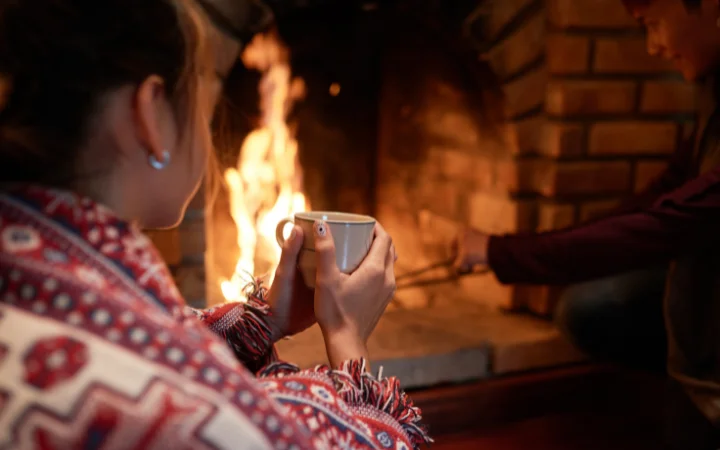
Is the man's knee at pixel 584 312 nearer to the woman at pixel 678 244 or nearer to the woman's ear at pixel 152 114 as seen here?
the woman at pixel 678 244

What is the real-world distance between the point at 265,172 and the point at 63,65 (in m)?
Answer: 1.17

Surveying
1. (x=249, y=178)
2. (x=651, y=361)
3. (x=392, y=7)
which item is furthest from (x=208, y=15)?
(x=651, y=361)

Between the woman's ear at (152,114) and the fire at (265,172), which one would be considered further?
the fire at (265,172)

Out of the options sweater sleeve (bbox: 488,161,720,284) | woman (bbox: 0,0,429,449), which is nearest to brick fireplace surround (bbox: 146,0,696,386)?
sweater sleeve (bbox: 488,161,720,284)

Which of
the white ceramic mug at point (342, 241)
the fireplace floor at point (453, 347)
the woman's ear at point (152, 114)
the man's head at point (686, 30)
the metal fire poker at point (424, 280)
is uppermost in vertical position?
the man's head at point (686, 30)

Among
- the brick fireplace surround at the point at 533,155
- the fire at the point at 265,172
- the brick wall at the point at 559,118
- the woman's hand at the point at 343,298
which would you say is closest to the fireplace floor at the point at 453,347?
the brick fireplace surround at the point at 533,155

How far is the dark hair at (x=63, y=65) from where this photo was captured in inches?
18.8

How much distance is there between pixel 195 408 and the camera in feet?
1.43

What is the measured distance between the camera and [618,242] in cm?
106

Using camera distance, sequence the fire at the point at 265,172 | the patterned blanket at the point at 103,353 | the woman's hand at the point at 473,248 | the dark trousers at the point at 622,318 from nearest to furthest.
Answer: the patterned blanket at the point at 103,353
the woman's hand at the point at 473,248
the dark trousers at the point at 622,318
the fire at the point at 265,172

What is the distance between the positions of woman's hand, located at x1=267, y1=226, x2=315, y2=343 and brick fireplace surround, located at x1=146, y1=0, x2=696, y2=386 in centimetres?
58

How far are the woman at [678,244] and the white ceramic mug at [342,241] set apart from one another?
19.2 inches

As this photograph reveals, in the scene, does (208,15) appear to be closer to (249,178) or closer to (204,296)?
(249,178)

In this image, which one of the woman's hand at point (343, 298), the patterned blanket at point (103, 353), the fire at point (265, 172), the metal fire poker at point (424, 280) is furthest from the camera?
the metal fire poker at point (424, 280)
